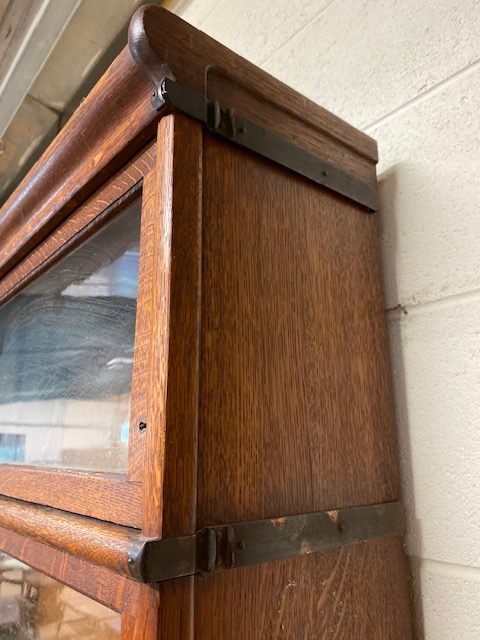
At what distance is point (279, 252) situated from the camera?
54 cm

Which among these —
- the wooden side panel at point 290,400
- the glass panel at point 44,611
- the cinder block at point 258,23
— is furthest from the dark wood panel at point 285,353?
the cinder block at point 258,23

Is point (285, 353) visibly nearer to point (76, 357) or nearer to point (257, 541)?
point (257, 541)

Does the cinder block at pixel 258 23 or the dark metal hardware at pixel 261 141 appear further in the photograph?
the cinder block at pixel 258 23

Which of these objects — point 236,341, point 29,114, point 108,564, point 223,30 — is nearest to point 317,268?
point 236,341

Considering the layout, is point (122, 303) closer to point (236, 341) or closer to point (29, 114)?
point (236, 341)

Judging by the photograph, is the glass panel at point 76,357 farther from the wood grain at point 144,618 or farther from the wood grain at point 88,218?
the wood grain at point 144,618

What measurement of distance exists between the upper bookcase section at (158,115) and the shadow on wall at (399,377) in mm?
33

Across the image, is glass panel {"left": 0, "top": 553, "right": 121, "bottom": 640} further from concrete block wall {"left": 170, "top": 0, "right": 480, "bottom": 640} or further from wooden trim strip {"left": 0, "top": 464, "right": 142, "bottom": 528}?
concrete block wall {"left": 170, "top": 0, "right": 480, "bottom": 640}

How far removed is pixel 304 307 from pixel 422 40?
415 mm

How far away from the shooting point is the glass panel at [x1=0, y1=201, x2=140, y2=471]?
1.78ft

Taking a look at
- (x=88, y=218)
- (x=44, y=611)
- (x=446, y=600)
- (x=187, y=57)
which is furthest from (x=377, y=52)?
(x=44, y=611)

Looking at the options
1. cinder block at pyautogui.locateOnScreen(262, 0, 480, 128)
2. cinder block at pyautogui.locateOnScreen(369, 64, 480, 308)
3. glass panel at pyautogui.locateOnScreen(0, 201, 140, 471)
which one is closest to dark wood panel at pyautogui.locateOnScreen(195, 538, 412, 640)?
glass panel at pyautogui.locateOnScreen(0, 201, 140, 471)

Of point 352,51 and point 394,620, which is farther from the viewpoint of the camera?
point 352,51

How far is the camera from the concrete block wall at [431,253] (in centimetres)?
56
